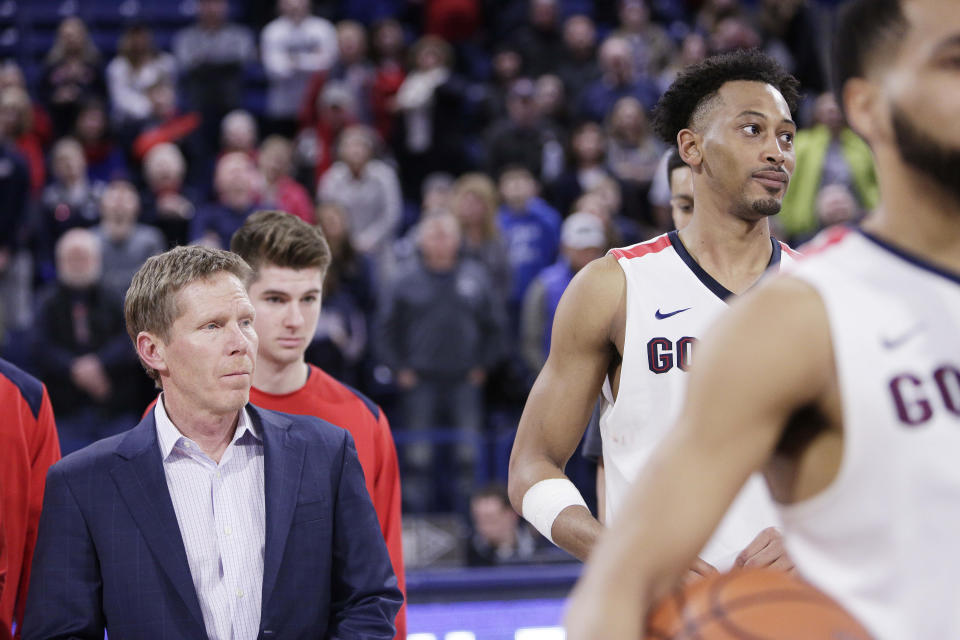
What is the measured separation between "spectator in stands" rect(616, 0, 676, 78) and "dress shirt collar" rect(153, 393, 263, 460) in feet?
A: 29.9

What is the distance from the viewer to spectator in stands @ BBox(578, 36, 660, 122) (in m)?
11.3

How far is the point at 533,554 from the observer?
738 cm

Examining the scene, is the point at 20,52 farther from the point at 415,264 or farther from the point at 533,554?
the point at 533,554

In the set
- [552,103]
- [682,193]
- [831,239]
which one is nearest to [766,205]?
[682,193]

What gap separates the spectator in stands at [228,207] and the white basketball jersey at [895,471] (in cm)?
722

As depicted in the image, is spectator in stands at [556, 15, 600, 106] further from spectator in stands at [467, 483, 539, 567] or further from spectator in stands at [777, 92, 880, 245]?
spectator in stands at [467, 483, 539, 567]

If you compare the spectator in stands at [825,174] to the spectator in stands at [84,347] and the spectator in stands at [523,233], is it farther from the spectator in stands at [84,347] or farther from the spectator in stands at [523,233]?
the spectator in stands at [84,347]

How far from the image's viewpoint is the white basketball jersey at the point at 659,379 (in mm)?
3316

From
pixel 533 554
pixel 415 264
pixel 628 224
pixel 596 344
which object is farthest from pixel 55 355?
pixel 596 344

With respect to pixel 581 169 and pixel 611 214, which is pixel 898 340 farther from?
pixel 581 169

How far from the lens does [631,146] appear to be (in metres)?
10.5

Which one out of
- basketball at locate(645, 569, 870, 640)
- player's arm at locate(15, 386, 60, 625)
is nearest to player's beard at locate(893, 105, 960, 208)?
basketball at locate(645, 569, 870, 640)

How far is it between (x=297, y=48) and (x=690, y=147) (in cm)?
870

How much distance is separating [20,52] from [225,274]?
34.5ft
